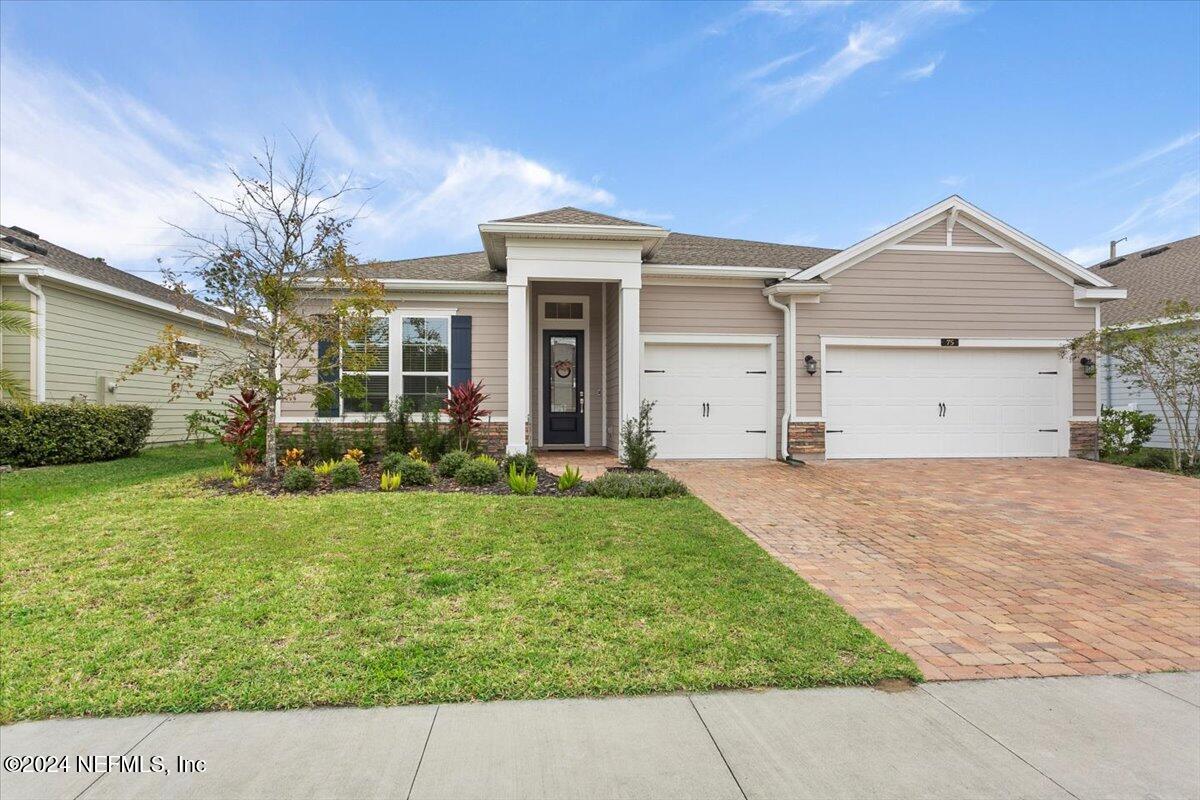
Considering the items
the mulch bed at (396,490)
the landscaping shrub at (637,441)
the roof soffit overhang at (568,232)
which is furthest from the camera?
the roof soffit overhang at (568,232)

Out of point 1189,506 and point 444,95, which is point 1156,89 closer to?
point 1189,506

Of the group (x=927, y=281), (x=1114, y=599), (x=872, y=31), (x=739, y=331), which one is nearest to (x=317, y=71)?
(x=739, y=331)

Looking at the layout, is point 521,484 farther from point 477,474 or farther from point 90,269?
point 90,269

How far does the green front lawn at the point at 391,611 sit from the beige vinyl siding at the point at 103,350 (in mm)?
6597

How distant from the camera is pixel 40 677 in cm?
289

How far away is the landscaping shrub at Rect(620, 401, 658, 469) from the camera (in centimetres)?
823

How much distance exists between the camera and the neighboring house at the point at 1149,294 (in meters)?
11.8

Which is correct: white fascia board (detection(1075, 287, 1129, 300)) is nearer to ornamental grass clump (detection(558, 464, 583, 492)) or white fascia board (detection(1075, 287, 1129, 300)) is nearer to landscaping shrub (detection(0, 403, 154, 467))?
ornamental grass clump (detection(558, 464, 583, 492))

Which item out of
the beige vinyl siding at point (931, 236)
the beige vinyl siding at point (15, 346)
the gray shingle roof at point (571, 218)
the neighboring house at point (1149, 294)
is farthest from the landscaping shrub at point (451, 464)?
the neighboring house at point (1149, 294)

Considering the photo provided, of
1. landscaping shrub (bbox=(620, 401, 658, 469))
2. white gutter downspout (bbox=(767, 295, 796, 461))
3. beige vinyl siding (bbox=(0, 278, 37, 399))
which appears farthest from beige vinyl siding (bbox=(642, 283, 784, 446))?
beige vinyl siding (bbox=(0, 278, 37, 399))

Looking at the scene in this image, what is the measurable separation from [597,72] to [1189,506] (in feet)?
40.9

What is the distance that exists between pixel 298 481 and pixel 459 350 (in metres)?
3.86

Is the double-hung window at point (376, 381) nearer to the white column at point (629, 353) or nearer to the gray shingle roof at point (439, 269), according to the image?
the gray shingle roof at point (439, 269)

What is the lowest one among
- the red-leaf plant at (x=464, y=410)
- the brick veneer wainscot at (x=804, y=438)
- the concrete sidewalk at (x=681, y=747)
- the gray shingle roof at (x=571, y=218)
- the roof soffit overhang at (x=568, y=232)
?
the concrete sidewalk at (x=681, y=747)
